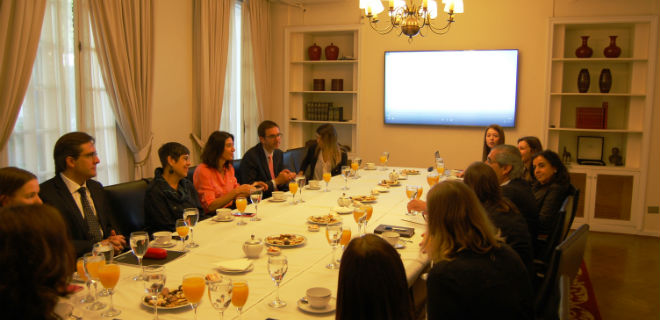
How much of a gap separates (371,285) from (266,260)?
1.07 m

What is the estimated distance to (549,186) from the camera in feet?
11.1

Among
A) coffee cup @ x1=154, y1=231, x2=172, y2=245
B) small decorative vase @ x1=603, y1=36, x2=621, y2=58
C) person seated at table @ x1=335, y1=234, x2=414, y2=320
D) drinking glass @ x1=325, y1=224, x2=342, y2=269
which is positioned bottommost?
coffee cup @ x1=154, y1=231, x2=172, y2=245

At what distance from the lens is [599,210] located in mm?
5832

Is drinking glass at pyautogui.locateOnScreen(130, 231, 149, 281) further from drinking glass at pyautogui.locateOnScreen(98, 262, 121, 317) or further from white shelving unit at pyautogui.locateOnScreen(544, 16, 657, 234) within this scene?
white shelving unit at pyautogui.locateOnScreen(544, 16, 657, 234)

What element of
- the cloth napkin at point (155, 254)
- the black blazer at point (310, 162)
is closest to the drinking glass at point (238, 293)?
the cloth napkin at point (155, 254)

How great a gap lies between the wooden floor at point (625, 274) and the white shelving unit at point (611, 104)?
36 cm

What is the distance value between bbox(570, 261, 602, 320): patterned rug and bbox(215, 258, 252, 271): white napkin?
2505 mm

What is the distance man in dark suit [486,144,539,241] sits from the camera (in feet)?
9.47

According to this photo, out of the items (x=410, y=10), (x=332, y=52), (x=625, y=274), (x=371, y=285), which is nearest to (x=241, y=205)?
(x=371, y=285)

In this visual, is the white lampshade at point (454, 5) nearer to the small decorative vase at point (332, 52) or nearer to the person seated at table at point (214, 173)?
the person seated at table at point (214, 173)

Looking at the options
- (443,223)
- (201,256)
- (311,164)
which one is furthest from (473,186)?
(311,164)

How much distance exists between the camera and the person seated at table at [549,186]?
3264mm

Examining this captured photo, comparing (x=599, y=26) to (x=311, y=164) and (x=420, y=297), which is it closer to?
(x=311, y=164)

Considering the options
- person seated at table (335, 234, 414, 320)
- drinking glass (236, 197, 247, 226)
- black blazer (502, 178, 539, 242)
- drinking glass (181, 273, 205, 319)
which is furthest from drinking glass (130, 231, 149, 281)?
black blazer (502, 178, 539, 242)
